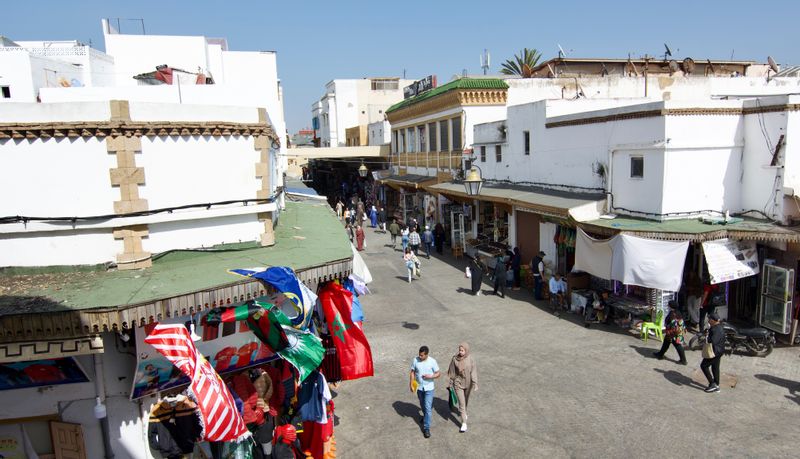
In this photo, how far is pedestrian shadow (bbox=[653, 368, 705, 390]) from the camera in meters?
11.0

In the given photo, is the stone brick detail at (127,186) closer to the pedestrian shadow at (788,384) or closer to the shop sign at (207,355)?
the shop sign at (207,355)

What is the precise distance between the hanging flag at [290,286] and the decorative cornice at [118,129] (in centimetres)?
262

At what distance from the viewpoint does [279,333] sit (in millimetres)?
7355

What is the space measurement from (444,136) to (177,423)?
2269 centimetres

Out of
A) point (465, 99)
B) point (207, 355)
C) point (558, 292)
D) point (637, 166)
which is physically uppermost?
point (465, 99)

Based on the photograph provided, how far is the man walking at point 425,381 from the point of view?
9273mm

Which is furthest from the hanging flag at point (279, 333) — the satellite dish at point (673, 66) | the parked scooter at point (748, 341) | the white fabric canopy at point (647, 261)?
the satellite dish at point (673, 66)

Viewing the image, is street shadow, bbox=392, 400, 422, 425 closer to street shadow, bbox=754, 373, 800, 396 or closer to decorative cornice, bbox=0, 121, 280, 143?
decorative cornice, bbox=0, 121, 280, 143

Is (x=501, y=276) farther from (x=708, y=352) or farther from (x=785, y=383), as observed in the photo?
(x=785, y=383)

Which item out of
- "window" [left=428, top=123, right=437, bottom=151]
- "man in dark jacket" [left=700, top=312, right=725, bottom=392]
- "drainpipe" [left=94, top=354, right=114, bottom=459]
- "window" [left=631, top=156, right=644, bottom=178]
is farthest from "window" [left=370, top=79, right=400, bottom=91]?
"drainpipe" [left=94, top=354, right=114, bottom=459]

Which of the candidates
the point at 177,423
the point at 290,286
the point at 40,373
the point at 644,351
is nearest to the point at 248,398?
the point at 177,423

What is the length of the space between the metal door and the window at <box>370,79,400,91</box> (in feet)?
165

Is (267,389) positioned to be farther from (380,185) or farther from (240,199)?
(380,185)

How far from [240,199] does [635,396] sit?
847 cm
